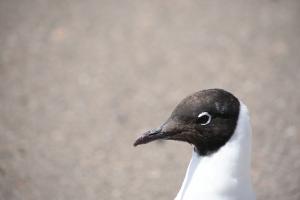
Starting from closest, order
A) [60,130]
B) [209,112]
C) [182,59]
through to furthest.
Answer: [209,112]
[60,130]
[182,59]

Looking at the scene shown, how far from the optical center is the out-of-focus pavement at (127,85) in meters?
5.81

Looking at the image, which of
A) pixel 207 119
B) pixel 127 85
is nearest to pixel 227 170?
pixel 207 119

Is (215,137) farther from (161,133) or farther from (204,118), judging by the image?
(161,133)

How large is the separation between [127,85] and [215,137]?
11.3 feet

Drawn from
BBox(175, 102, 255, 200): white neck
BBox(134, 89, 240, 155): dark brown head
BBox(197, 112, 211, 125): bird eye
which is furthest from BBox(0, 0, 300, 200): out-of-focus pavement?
BBox(197, 112, 211, 125): bird eye

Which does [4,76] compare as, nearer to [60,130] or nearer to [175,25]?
[60,130]

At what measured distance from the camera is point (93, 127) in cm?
648

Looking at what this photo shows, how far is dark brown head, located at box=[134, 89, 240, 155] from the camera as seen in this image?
3770mm

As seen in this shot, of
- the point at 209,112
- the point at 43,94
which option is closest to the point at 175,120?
the point at 209,112

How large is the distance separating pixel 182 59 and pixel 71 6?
6.81ft

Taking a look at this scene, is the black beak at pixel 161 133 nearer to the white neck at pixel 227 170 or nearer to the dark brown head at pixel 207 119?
the dark brown head at pixel 207 119

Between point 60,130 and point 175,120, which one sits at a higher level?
point 60,130

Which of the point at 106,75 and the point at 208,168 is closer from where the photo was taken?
the point at 208,168

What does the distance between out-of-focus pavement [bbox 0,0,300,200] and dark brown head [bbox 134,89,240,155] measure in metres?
1.88
